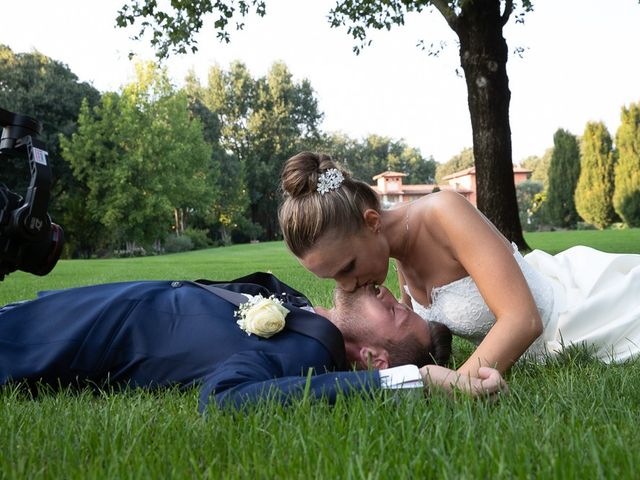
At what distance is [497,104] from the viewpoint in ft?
39.4

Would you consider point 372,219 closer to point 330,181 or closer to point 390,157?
point 330,181

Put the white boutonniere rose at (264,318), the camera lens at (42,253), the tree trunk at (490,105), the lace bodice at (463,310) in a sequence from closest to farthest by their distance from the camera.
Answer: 1. the camera lens at (42,253)
2. the white boutonniere rose at (264,318)
3. the lace bodice at (463,310)
4. the tree trunk at (490,105)

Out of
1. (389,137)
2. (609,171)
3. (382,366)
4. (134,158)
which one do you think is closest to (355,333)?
(382,366)

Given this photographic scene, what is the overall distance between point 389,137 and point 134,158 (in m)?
44.8

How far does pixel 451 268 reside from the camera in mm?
3352

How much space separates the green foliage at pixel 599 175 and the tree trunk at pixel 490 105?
2408cm

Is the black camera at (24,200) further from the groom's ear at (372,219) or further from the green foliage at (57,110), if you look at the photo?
the green foliage at (57,110)

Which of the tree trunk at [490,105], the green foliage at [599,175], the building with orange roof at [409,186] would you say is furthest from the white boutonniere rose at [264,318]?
the building with orange roof at [409,186]

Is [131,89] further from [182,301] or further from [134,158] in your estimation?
[182,301]

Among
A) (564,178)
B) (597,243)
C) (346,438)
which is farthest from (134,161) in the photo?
(346,438)

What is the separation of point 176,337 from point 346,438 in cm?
136

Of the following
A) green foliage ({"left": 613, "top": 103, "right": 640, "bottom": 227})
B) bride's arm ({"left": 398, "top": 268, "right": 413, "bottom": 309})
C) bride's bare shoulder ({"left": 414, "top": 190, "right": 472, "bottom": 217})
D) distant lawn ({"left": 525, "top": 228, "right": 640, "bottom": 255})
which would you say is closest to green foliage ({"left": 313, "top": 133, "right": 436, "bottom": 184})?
green foliage ({"left": 613, "top": 103, "right": 640, "bottom": 227})

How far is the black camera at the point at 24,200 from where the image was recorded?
2.27 m

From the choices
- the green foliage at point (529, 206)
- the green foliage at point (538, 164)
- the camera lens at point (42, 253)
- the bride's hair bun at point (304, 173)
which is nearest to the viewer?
the camera lens at point (42, 253)
